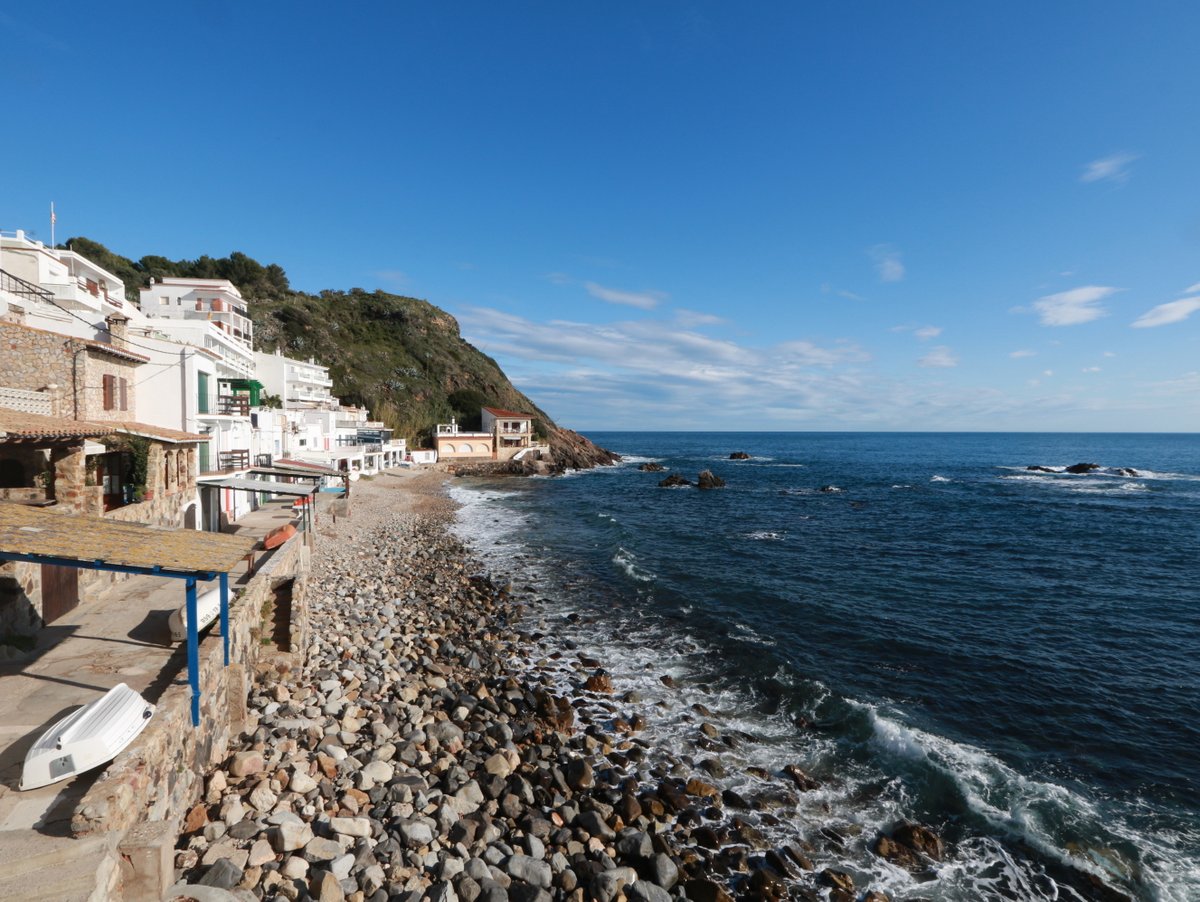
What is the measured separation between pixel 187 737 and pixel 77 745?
6.70 feet

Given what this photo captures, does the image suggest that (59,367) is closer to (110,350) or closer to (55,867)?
(110,350)

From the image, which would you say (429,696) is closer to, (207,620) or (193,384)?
(207,620)

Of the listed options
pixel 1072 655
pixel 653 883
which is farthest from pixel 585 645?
pixel 1072 655

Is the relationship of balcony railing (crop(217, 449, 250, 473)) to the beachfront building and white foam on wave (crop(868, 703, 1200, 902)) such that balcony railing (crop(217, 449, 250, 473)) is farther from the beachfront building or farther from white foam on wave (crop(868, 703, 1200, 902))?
the beachfront building

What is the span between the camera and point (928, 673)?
53.3 ft

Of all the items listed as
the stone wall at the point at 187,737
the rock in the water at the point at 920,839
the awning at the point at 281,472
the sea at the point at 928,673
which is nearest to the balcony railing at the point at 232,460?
the awning at the point at 281,472

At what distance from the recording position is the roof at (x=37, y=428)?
1157cm

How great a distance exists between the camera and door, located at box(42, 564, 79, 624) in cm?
1186

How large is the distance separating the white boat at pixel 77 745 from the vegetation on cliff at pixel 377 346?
264ft

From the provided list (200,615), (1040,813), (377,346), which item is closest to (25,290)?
(200,615)

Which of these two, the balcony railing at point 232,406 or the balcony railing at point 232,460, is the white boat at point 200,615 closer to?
the balcony railing at point 232,460

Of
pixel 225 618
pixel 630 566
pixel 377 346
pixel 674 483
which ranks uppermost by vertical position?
pixel 377 346

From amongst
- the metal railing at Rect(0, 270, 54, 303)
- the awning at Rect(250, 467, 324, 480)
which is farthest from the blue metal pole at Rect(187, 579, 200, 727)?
the metal railing at Rect(0, 270, 54, 303)

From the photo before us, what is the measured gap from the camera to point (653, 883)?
27.3 feet
